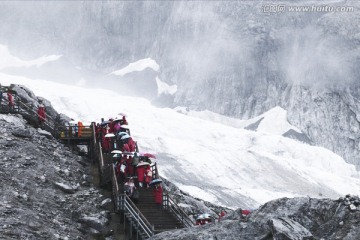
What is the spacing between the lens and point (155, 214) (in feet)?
75.8

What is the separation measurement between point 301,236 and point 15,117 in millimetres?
20436

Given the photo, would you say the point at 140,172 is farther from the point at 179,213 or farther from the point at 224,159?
the point at 224,159

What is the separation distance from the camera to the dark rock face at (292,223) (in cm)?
1457

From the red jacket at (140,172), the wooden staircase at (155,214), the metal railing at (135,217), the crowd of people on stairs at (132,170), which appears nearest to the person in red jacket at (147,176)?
the crowd of people on stairs at (132,170)

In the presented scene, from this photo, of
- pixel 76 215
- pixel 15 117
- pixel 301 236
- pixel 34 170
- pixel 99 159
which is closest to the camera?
pixel 301 236

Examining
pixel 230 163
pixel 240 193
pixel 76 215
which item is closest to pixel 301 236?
pixel 76 215

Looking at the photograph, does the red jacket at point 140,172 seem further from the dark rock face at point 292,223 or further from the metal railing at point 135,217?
the dark rock face at point 292,223

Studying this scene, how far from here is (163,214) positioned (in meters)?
23.2

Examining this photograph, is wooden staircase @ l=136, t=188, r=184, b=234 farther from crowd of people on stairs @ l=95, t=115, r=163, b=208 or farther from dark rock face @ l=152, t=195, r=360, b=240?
dark rock face @ l=152, t=195, r=360, b=240

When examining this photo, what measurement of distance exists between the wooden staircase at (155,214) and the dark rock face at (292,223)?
5.76 meters

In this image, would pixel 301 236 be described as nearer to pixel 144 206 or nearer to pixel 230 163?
pixel 144 206

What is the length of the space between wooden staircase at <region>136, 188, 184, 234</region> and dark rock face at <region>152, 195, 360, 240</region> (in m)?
5.76

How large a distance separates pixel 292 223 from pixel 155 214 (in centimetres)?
920

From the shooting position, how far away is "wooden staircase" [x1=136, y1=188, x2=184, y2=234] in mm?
22406
